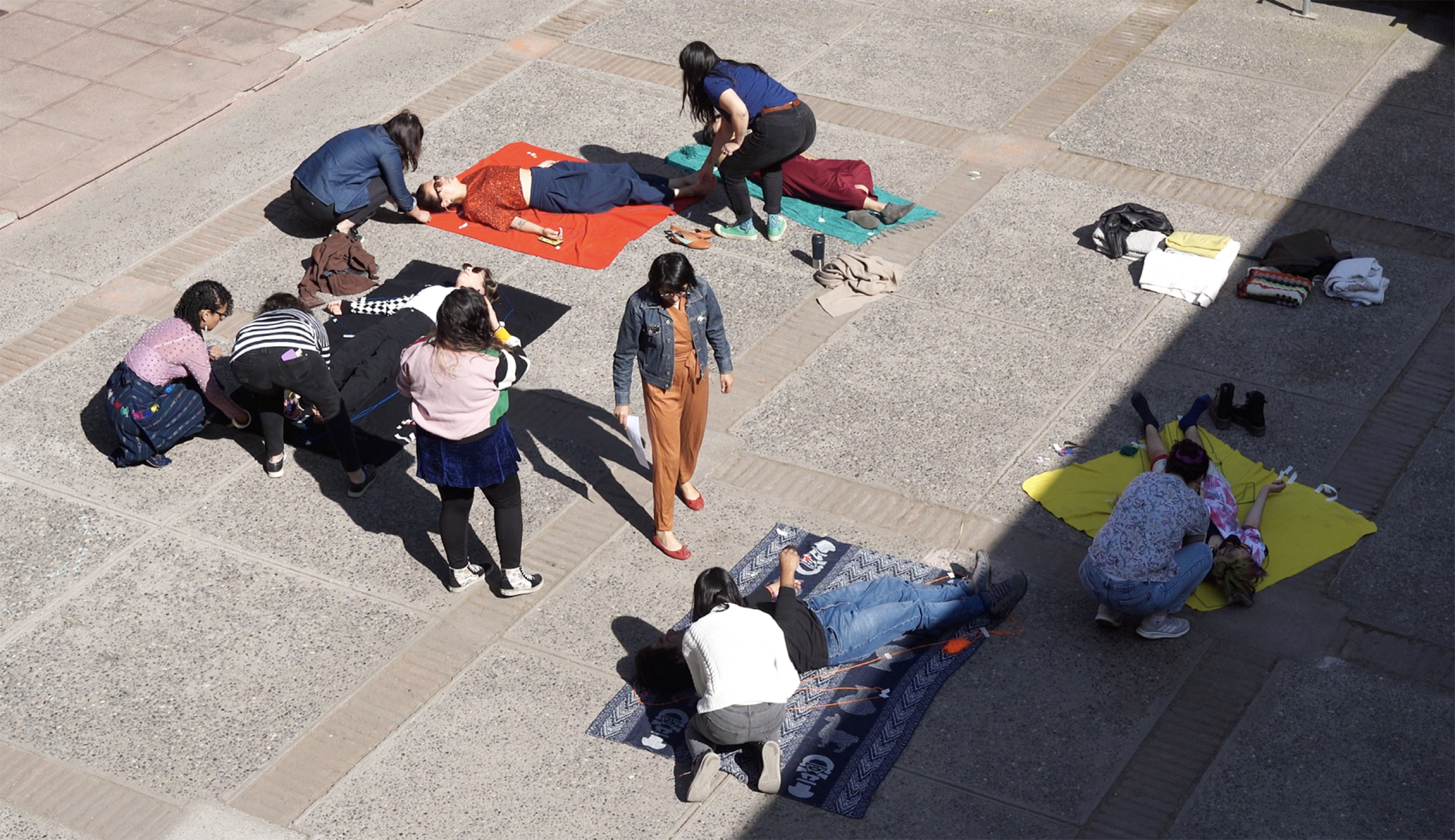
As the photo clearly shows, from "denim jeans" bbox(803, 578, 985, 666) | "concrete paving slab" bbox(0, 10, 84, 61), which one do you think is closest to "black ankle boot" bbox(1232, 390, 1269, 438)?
"denim jeans" bbox(803, 578, 985, 666)

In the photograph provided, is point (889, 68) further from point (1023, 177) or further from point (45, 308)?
point (45, 308)

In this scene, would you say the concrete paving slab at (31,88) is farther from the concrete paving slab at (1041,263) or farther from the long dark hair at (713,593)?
the long dark hair at (713,593)

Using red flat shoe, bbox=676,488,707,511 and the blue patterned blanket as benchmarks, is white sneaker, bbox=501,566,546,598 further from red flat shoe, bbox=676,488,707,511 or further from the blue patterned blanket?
red flat shoe, bbox=676,488,707,511

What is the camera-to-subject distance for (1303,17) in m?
12.7

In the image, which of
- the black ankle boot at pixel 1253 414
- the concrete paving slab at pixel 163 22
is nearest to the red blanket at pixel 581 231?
the black ankle boot at pixel 1253 414

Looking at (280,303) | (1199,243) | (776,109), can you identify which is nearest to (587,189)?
(776,109)

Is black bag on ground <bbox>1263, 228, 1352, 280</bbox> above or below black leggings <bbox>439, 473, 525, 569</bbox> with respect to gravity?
below

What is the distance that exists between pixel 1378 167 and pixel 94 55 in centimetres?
1123

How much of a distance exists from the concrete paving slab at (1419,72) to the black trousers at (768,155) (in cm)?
504

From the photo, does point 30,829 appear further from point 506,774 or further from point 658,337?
point 658,337

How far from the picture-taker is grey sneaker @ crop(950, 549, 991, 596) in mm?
6984

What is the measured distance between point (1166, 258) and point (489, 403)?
504 centimetres

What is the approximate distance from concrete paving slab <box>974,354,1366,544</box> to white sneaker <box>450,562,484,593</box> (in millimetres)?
2711

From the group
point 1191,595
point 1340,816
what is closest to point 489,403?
point 1191,595
